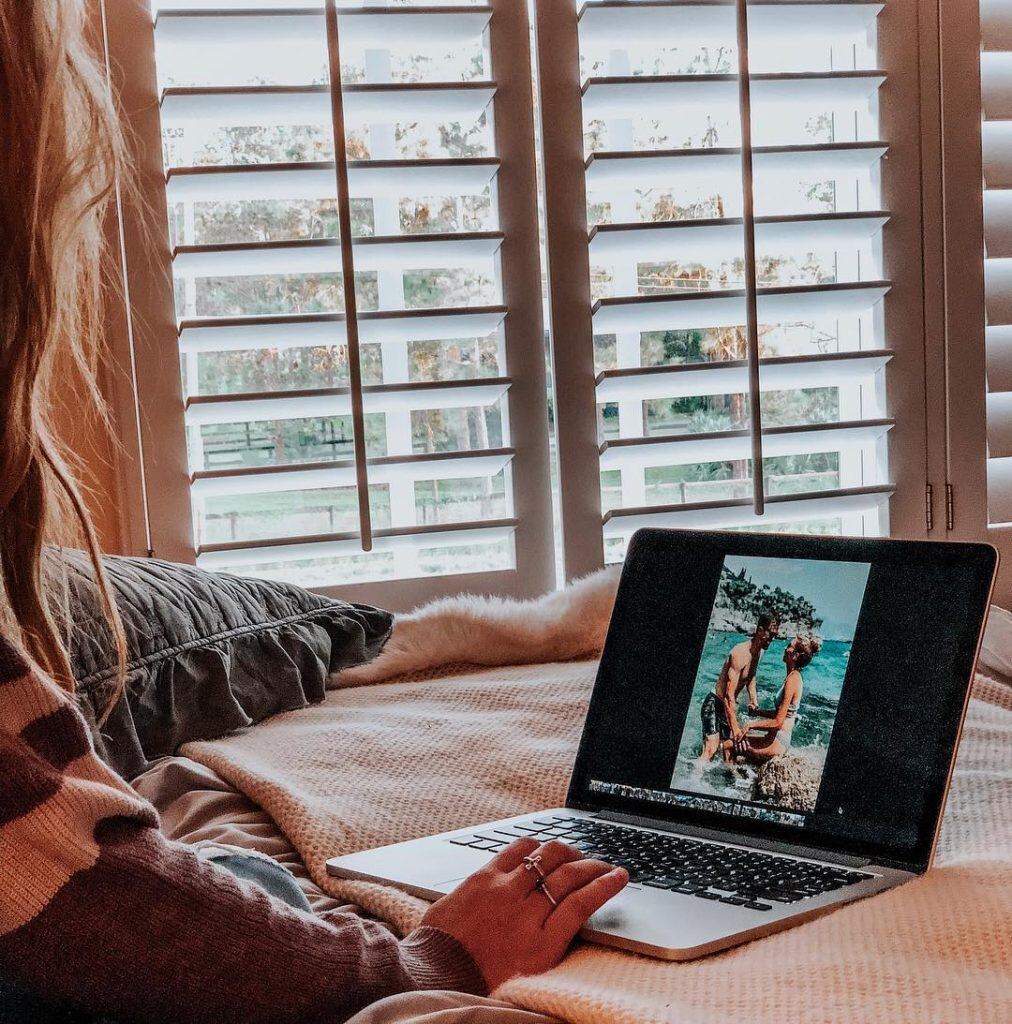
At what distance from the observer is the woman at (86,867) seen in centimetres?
54

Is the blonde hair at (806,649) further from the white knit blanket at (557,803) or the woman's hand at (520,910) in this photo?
the woman's hand at (520,910)

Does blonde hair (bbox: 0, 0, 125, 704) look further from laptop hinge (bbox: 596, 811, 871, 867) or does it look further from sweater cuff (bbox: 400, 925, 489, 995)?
laptop hinge (bbox: 596, 811, 871, 867)

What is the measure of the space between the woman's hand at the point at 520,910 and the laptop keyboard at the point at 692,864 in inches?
2.0

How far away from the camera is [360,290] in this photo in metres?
1.61

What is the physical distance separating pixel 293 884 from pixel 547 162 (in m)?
1.11

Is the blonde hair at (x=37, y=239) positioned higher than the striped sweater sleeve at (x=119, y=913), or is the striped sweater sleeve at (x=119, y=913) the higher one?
the blonde hair at (x=37, y=239)

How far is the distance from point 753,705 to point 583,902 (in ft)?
0.74

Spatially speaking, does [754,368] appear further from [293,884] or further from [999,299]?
[293,884]

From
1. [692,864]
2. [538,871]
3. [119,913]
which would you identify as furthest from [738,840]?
[119,913]

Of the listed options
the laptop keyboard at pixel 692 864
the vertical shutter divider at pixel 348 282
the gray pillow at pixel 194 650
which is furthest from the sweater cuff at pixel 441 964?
the vertical shutter divider at pixel 348 282

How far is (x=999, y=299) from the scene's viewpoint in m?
1.75

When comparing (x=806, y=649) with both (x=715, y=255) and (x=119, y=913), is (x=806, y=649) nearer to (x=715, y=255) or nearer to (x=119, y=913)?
(x=119, y=913)

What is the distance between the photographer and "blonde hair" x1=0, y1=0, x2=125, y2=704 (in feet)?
2.04

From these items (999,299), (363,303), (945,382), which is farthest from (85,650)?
(999,299)
